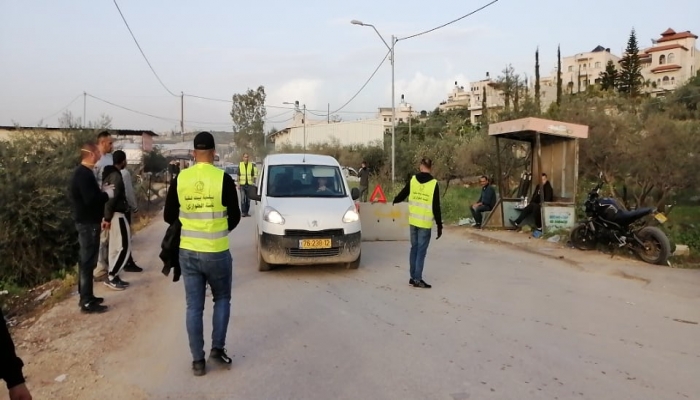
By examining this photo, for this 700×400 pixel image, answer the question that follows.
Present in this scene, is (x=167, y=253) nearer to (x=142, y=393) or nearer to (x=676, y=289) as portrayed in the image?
(x=142, y=393)

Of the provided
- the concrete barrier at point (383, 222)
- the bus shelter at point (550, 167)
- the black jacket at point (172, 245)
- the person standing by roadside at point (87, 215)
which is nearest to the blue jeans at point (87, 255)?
the person standing by roadside at point (87, 215)

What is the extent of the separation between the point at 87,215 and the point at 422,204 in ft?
14.0

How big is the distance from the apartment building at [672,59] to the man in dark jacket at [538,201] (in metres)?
74.8

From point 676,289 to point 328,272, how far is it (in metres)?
5.02

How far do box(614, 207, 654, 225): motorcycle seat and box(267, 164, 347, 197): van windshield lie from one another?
16.4ft

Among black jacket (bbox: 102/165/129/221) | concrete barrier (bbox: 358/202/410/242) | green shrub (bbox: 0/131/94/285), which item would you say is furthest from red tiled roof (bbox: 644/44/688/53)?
black jacket (bbox: 102/165/129/221)

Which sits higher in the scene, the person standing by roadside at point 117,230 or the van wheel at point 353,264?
the person standing by roadside at point 117,230

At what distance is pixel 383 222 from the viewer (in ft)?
40.9

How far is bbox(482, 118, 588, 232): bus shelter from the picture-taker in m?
12.6

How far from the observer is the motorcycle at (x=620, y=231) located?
9766mm

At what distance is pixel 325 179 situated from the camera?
32.6 feet

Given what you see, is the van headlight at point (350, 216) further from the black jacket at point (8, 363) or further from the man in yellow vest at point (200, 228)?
the black jacket at point (8, 363)

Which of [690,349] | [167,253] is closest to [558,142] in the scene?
[690,349]

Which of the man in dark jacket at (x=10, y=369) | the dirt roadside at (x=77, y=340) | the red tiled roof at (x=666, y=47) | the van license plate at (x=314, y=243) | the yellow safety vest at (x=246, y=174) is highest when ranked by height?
the red tiled roof at (x=666, y=47)
